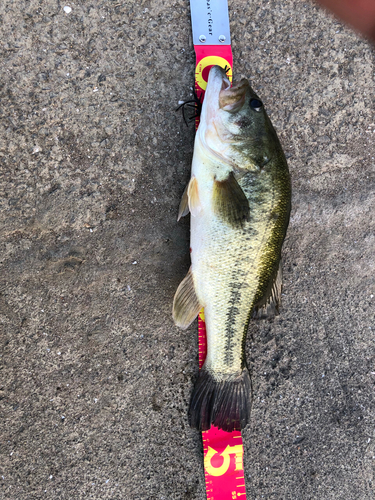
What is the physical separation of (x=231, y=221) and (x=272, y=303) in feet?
2.17

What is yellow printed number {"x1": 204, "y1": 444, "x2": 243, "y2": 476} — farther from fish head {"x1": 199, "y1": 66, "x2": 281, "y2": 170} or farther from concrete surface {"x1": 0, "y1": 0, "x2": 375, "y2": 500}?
fish head {"x1": 199, "y1": 66, "x2": 281, "y2": 170}

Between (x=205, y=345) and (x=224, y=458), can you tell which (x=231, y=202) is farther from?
(x=224, y=458)

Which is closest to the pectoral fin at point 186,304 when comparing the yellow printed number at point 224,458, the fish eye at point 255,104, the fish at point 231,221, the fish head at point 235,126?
the fish at point 231,221

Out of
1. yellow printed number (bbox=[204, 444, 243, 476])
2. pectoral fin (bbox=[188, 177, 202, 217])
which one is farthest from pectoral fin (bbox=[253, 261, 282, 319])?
yellow printed number (bbox=[204, 444, 243, 476])

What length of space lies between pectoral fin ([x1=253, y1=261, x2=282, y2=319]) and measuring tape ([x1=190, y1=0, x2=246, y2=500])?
0.41 metres

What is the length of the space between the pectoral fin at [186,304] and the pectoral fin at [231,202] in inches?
17.7

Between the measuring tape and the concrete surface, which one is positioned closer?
the concrete surface

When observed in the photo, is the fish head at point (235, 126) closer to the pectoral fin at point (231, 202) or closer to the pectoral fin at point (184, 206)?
the pectoral fin at point (231, 202)

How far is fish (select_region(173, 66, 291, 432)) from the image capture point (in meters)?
1.87

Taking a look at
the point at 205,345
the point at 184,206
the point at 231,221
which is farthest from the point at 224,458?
the point at 184,206

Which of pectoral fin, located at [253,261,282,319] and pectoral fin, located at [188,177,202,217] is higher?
pectoral fin, located at [188,177,202,217]

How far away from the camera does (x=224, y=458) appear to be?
7.18ft

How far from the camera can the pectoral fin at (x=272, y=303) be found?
6.89ft

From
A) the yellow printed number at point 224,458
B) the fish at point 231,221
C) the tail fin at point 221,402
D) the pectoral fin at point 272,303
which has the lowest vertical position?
the yellow printed number at point 224,458
